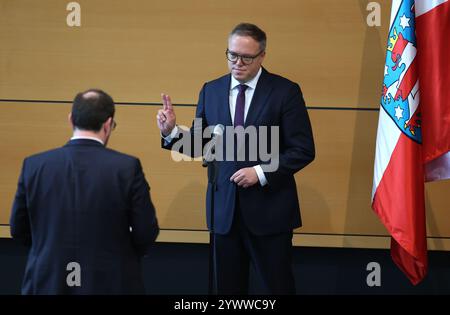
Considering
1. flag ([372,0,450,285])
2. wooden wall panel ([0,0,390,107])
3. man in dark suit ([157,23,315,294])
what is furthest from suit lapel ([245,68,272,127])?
wooden wall panel ([0,0,390,107])

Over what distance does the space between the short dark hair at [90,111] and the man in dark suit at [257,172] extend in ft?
2.26

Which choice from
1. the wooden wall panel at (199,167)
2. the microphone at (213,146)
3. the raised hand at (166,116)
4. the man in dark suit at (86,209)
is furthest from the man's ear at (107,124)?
the wooden wall panel at (199,167)

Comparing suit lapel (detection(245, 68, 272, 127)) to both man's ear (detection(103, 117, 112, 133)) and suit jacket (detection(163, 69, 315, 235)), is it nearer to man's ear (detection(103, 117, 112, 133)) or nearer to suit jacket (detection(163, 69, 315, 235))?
suit jacket (detection(163, 69, 315, 235))

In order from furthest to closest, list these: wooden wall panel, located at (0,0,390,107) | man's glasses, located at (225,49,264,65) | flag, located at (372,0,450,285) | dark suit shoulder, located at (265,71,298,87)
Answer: wooden wall panel, located at (0,0,390,107), flag, located at (372,0,450,285), dark suit shoulder, located at (265,71,298,87), man's glasses, located at (225,49,264,65)

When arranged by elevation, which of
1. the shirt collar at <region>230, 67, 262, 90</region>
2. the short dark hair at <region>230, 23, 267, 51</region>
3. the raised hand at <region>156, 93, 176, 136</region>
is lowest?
the raised hand at <region>156, 93, 176, 136</region>

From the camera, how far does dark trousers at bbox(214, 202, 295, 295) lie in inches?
125

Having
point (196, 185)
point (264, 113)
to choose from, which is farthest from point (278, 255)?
point (196, 185)

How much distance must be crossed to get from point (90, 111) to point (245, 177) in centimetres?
96

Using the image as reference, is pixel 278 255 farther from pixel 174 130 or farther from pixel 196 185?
pixel 196 185

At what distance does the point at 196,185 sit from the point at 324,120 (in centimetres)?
97

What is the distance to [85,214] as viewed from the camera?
2.35m

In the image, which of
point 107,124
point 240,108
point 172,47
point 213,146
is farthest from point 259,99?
point 172,47

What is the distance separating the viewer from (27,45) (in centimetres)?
417
